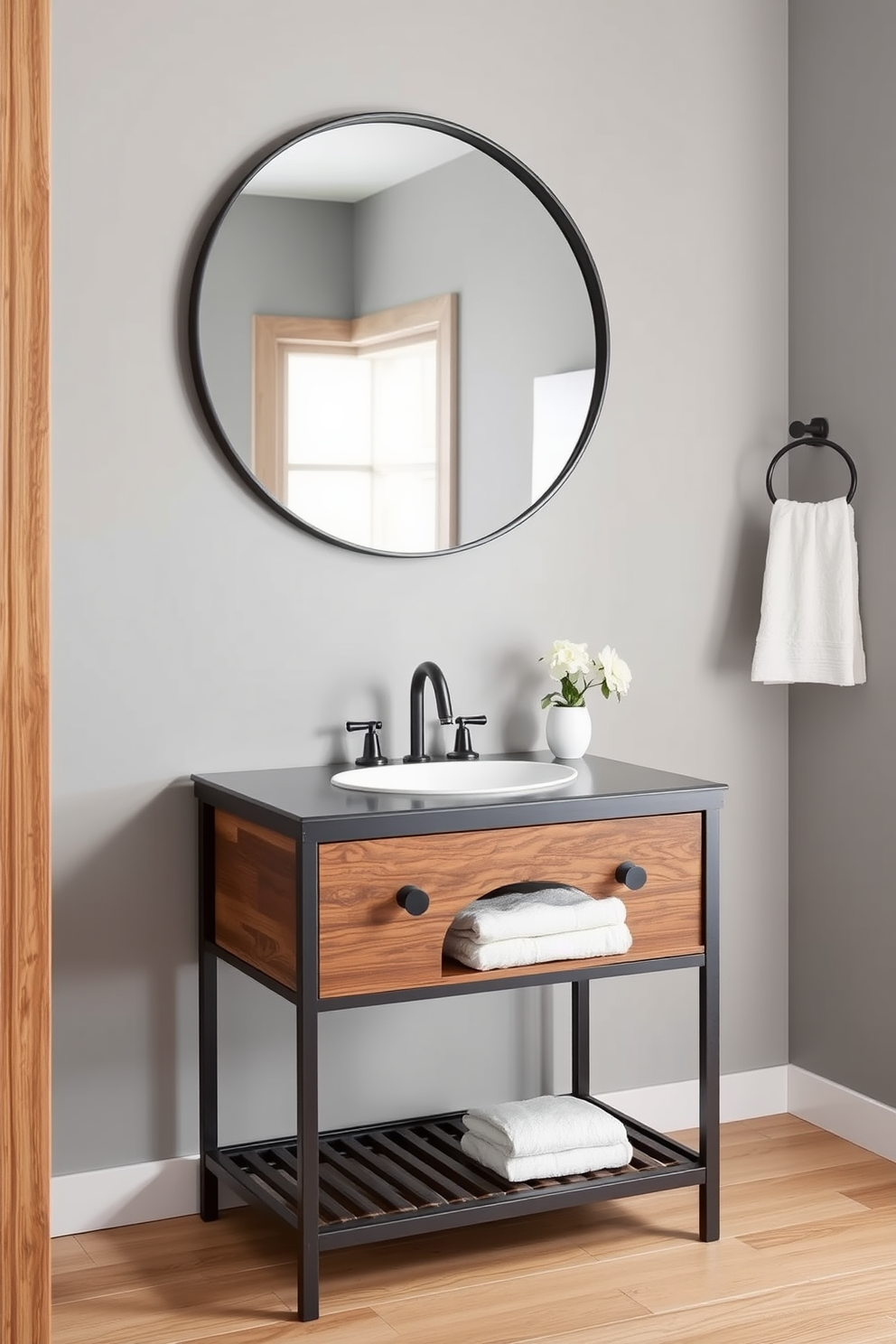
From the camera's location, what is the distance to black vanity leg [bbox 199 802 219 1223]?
257 cm

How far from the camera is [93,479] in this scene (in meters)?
2.52

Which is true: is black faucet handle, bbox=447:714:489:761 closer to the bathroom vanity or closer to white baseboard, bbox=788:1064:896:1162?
the bathroom vanity

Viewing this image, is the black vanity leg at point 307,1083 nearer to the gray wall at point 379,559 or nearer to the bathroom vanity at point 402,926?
the bathroom vanity at point 402,926

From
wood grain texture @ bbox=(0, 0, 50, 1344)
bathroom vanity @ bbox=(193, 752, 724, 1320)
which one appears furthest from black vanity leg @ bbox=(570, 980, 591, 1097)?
wood grain texture @ bbox=(0, 0, 50, 1344)

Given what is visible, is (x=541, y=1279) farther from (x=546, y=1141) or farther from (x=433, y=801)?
(x=433, y=801)

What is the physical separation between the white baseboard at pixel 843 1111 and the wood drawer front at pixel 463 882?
73 cm

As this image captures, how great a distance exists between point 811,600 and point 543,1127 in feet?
3.82

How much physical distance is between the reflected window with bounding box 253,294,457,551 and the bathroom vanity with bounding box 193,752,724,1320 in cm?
49

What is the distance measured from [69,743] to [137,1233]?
853mm

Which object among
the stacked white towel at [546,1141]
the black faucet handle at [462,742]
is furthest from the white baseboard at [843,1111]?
the black faucet handle at [462,742]

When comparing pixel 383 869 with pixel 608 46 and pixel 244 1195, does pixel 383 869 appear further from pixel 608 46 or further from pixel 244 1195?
pixel 608 46

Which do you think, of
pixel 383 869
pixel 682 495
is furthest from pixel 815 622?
pixel 383 869

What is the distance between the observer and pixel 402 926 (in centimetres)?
224

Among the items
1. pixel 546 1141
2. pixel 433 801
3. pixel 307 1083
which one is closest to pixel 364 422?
pixel 433 801
